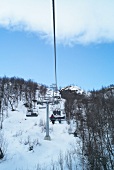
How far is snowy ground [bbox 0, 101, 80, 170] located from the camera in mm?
15727

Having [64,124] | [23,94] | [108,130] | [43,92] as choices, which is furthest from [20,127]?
[43,92]

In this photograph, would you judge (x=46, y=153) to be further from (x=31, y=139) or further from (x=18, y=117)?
(x=18, y=117)

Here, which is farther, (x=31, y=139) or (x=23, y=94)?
(x=23, y=94)

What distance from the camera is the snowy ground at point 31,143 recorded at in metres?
15.7

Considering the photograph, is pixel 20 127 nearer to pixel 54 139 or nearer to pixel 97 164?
pixel 54 139

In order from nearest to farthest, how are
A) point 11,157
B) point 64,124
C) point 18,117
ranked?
point 11,157
point 64,124
point 18,117

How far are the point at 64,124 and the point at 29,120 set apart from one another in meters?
4.98

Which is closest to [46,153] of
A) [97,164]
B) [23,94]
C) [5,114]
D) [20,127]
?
[97,164]

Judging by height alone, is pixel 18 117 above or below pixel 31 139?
above

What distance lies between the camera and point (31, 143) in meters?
19.6

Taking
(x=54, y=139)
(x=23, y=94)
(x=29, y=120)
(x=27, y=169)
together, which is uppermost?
(x=23, y=94)

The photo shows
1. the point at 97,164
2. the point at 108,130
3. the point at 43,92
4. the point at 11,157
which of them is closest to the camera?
the point at 97,164

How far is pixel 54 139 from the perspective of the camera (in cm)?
2211

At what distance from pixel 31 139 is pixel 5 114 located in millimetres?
12591
